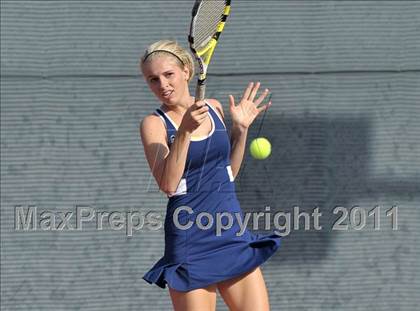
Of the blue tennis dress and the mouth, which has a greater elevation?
the mouth

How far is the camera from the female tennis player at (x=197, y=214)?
Result: 9.93ft

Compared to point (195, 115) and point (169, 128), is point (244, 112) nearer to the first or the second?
point (169, 128)

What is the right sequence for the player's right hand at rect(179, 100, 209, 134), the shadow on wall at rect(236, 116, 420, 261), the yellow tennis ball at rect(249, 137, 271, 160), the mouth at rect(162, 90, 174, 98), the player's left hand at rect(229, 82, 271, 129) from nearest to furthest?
the player's right hand at rect(179, 100, 209, 134), the mouth at rect(162, 90, 174, 98), the player's left hand at rect(229, 82, 271, 129), the yellow tennis ball at rect(249, 137, 271, 160), the shadow on wall at rect(236, 116, 420, 261)

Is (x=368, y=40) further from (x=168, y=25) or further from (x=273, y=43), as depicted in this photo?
(x=168, y=25)

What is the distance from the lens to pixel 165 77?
3.04m

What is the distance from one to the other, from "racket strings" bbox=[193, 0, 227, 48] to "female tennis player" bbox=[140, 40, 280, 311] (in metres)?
0.09

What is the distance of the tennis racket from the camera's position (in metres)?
2.95

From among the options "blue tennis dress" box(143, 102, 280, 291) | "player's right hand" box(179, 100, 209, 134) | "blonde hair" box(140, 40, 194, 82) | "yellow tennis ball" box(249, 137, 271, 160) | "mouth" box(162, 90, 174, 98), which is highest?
"blonde hair" box(140, 40, 194, 82)

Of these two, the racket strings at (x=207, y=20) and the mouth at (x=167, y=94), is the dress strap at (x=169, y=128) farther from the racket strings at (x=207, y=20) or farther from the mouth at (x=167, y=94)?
the racket strings at (x=207, y=20)

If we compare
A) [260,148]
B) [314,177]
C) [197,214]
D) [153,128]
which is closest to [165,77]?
[153,128]

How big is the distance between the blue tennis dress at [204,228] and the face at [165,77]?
79mm

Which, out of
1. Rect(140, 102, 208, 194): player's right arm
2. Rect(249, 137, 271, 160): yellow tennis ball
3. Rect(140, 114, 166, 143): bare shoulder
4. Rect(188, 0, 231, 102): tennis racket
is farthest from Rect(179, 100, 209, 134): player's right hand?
Rect(249, 137, 271, 160): yellow tennis ball

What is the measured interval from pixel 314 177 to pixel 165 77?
1.54 metres

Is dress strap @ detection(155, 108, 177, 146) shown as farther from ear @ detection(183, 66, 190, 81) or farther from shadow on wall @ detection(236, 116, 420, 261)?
shadow on wall @ detection(236, 116, 420, 261)
